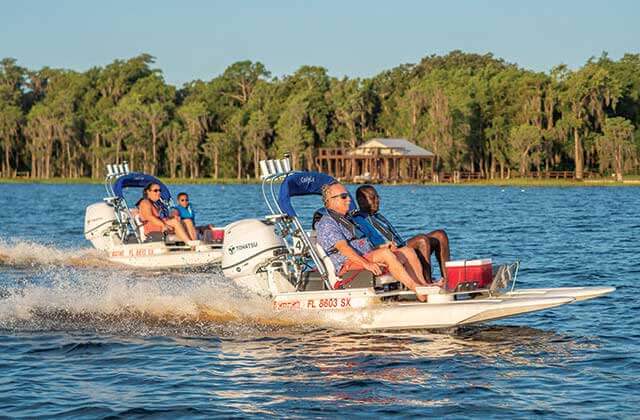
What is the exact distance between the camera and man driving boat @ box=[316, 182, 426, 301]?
46.3 feet

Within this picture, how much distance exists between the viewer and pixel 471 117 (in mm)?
120062

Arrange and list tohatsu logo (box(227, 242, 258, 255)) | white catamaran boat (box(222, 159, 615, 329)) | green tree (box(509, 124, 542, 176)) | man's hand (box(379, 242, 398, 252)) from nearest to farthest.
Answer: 1. white catamaran boat (box(222, 159, 615, 329))
2. man's hand (box(379, 242, 398, 252))
3. tohatsu logo (box(227, 242, 258, 255))
4. green tree (box(509, 124, 542, 176))

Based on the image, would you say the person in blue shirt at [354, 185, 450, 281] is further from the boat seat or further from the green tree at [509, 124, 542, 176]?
the green tree at [509, 124, 542, 176]

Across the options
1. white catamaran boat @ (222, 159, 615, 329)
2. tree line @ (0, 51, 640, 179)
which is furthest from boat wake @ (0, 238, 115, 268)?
tree line @ (0, 51, 640, 179)

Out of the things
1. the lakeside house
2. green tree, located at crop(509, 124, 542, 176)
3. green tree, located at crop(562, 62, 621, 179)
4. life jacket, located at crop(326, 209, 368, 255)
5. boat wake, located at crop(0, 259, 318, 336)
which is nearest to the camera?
life jacket, located at crop(326, 209, 368, 255)

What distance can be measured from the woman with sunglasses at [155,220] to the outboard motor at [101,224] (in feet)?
5.08

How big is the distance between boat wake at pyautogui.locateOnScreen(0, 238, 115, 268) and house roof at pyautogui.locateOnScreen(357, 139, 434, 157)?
9069 cm

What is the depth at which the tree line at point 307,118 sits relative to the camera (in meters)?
115

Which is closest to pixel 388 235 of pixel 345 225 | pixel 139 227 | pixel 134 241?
pixel 345 225

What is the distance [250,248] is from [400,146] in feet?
340

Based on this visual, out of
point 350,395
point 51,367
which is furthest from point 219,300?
point 350,395

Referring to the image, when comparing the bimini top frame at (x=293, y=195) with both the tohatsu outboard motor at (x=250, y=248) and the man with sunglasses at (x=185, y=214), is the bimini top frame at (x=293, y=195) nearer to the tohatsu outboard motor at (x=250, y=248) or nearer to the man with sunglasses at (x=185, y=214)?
the tohatsu outboard motor at (x=250, y=248)

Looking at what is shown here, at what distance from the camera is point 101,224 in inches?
1011

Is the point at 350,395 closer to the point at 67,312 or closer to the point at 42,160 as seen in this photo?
the point at 67,312
